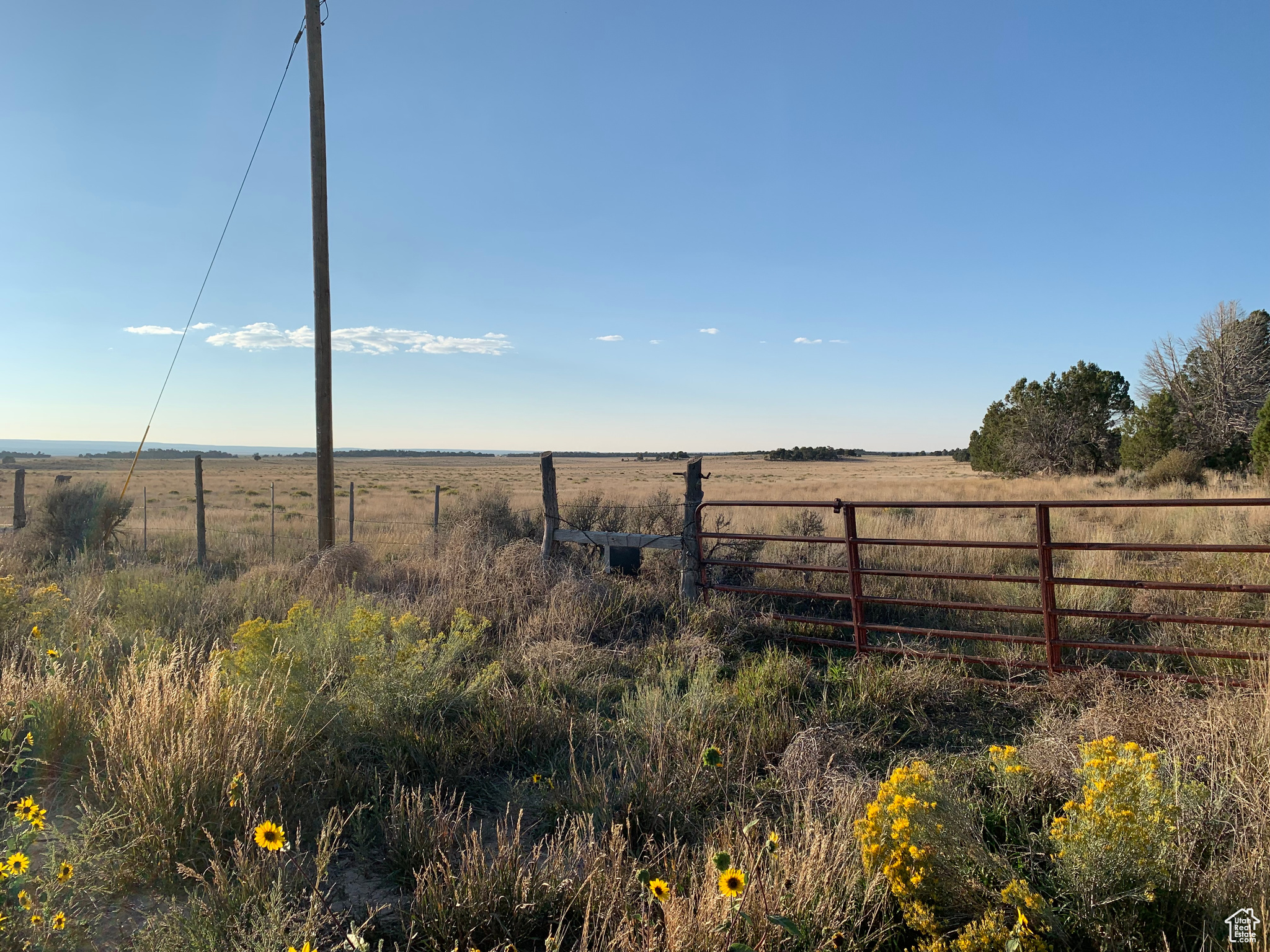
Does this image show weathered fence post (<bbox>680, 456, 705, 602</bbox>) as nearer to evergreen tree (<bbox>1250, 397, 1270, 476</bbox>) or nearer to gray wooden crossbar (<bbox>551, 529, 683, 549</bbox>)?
gray wooden crossbar (<bbox>551, 529, 683, 549</bbox>)

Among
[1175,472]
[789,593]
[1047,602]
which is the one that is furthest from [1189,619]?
[1175,472]

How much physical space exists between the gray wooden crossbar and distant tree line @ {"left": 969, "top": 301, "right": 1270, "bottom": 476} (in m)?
22.8

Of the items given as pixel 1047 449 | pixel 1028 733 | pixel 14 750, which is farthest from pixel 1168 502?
pixel 1047 449

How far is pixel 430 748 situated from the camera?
4.68 meters

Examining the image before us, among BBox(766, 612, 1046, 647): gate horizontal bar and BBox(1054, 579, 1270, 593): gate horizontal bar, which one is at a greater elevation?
BBox(1054, 579, 1270, 593): gate horizontal bar

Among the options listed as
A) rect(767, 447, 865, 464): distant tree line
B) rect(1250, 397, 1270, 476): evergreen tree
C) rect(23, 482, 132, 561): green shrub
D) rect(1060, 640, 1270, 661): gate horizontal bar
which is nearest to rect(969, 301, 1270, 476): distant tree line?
rect(1250, 397, 1270, 476): evergreen tree

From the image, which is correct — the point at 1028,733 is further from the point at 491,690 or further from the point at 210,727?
the point at 210,727

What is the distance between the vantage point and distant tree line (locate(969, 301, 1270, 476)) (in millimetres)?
29906

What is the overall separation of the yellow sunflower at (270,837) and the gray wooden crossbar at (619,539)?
21.0 feet

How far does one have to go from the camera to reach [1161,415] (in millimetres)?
29828

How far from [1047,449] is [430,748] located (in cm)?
3927

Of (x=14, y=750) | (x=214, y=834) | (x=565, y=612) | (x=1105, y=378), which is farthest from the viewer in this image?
(x=1105, y=378)

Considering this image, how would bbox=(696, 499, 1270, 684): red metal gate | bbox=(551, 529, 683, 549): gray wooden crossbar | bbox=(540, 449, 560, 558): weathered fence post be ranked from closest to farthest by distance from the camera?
bbox=(696, 499, 1270, 684): red metal gate, bbox=(551, 529, 683, 549): gray wooden crossbar, bbox=(540, 449, 560, 558): weathered fence post

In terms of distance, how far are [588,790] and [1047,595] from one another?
4.35m
